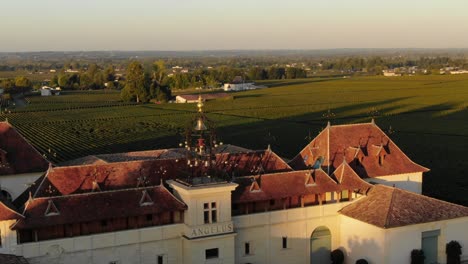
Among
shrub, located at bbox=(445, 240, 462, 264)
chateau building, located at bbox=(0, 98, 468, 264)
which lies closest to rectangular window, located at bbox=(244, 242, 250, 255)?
chateau building, located at bbox=(0, 98, 468, 264)

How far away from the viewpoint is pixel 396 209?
103ft

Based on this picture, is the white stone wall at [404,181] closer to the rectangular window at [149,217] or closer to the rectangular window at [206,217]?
the rectangular window at [206,217]

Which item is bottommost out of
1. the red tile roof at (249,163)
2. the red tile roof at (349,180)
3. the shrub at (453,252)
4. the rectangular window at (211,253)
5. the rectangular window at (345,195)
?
the shrub at (453,252)

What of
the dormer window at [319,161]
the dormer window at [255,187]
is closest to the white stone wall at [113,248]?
the dormer window at [255,187]

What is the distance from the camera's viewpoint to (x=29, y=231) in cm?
2680

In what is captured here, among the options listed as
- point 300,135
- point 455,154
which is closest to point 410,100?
point 300,135

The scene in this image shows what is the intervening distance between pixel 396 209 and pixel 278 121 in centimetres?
7199

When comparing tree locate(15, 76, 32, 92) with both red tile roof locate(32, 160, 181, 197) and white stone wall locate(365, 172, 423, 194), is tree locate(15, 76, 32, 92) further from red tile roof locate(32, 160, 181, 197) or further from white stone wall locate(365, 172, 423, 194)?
red tile roof locate(32, 160, 181, 197)

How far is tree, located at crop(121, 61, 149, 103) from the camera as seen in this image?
142 m

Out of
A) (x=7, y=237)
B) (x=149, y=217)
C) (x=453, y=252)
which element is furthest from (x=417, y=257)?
(x=7, y=237)

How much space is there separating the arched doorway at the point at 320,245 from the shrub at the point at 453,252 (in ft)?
19.0

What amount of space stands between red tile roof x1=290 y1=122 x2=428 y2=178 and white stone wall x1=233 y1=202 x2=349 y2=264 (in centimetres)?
559

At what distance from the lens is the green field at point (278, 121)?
228 feet

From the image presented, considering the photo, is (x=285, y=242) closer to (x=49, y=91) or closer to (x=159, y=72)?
(x=159, y=72)
